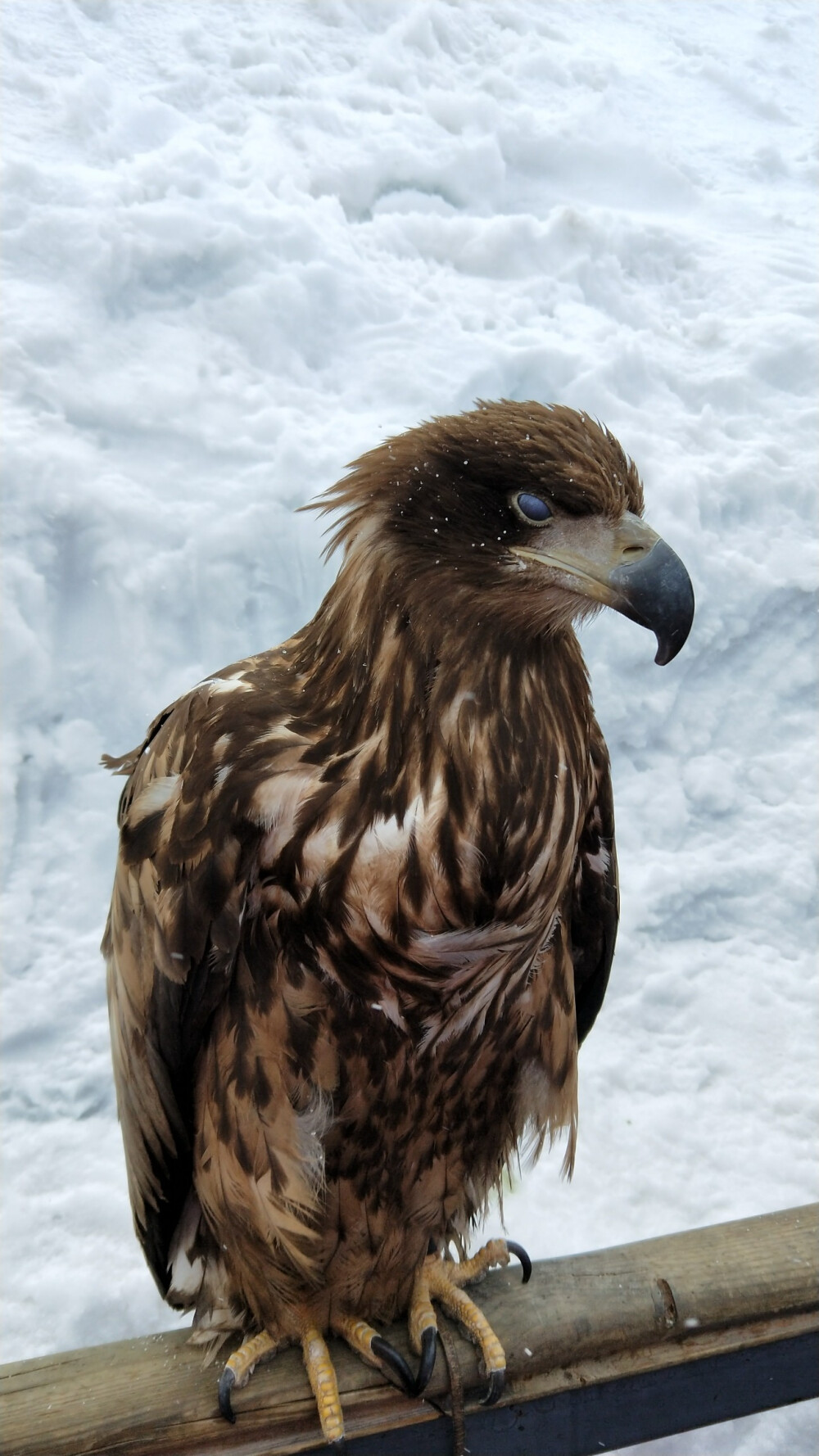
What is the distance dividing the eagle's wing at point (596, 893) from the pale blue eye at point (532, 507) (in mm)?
465

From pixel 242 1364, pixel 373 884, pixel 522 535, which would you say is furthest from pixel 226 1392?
pixel 522 535

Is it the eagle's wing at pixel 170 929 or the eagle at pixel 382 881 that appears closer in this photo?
the eagle at pixel 382 881

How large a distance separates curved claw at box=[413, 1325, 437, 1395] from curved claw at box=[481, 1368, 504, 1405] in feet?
0.34

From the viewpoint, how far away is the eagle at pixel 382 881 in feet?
5.18

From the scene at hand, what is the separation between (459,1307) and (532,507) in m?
1.52

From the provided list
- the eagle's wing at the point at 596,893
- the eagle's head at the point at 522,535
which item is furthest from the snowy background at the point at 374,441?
the eagle's head at the point at 522,535

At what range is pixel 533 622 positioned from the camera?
162cm

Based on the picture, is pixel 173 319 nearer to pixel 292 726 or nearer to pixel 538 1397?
pixel 292 726

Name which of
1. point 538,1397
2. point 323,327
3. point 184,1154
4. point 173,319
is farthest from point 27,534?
point 538,1397

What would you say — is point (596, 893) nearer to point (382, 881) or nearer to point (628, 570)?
point (382, 881)

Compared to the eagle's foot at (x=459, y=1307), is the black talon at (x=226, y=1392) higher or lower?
higher

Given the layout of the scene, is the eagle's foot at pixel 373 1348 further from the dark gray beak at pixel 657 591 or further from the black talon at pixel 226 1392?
the dark gray beak at pixel 657 591

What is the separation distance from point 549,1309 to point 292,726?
1196 millimetres

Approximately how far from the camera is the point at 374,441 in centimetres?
466
